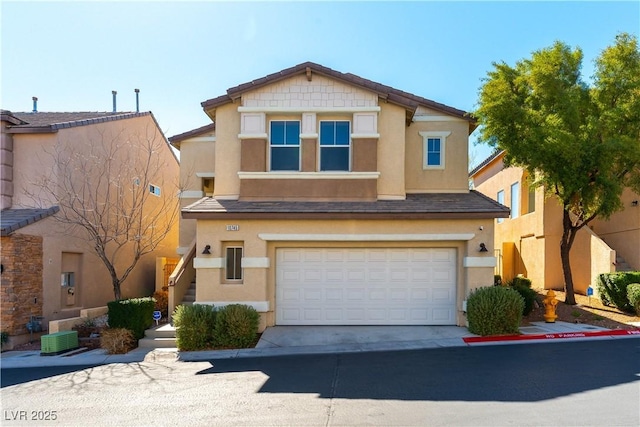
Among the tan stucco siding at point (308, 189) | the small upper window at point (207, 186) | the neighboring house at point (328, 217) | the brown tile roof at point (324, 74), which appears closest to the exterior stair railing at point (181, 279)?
the neighboring house at point (328, 217)

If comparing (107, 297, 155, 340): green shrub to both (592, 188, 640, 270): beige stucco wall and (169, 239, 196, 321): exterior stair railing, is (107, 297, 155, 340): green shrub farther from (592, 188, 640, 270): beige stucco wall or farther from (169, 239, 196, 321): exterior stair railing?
(592, 188, 640, 270): beige stucco wall

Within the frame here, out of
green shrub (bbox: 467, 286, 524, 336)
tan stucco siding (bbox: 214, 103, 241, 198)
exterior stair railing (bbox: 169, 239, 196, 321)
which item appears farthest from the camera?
exterior stair railing (bbox: 169, 239, 196, 321)

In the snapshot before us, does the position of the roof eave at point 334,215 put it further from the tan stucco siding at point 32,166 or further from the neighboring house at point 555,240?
the tan stucco siding at point 32,166

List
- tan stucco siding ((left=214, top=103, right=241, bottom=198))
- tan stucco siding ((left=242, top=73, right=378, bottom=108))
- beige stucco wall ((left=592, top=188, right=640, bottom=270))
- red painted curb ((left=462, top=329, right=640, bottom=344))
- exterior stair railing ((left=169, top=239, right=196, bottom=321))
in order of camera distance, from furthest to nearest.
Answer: beige stucco wall ((left=592, top=188, right=640, bottom=270)), exterior stair railing ((left=169, top=239, right=196, bottom=321)), tan stucco siding ((left=214, top=103, right=241, bottom=198)), tan stucco siding ((left=242, top=73, right=378, bottom=108)), red painted curb ((left=462, top=329, right=640, bottom=344))

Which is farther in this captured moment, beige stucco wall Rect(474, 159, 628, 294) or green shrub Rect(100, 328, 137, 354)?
beige stucco wall Rect(474, 159, 628, 294)

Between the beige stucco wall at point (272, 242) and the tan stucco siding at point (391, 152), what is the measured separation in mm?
1271

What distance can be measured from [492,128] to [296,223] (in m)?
6.83

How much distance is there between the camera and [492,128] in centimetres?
1408

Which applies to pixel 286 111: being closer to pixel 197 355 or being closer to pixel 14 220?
pixel 197 355

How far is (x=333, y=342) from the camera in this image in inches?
441

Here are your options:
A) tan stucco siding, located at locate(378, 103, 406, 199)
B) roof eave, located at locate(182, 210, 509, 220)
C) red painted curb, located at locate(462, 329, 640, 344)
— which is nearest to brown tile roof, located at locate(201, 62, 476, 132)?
tan stucco siding, located at locate(378, 103, 406, 199)

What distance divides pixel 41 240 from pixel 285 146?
796 cm

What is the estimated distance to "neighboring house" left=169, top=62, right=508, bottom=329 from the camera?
484 inches

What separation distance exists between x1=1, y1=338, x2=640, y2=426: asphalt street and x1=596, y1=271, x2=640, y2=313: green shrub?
4.68m
